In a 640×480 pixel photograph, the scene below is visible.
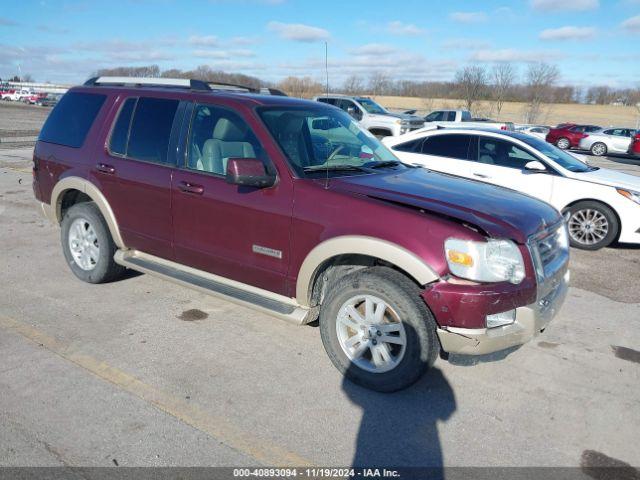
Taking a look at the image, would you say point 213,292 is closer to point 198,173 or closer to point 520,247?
point 198,173

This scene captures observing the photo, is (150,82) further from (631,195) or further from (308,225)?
(631,195)

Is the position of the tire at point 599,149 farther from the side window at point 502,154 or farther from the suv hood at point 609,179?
the side window at point 502,154

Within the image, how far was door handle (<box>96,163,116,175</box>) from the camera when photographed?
4.73 meters

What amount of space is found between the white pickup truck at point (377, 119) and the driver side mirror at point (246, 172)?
15213mm

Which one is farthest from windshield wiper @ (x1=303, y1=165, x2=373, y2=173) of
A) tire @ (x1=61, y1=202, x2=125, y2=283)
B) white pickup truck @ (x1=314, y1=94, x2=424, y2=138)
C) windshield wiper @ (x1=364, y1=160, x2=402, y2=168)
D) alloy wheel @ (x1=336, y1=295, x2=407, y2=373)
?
white pickup truck @ (x1=314, y1=94, x2=424, y2=138)

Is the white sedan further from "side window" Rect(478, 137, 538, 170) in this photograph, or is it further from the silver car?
the silver car

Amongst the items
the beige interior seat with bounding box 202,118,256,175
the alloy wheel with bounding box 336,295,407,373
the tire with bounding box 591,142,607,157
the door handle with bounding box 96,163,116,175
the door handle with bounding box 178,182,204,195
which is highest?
the beige interior seat with bounding box 202,118,256,175

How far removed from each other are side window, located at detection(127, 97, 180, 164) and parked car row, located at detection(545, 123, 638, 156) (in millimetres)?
27083

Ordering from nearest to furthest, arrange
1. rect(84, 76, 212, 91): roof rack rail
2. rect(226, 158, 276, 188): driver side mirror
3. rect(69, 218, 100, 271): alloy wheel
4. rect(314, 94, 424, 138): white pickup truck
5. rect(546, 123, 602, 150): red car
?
rect(226, 158, 276, 188): driver side mirror
rect(84, 76, 212, 91): roof rack rail
rect(69, 218, 100, 271): alloy wheel
rect(314, 94, 424, 138): white pickup truck
rect(546, 123, 602, 150): red car

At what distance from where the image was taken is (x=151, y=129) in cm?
457

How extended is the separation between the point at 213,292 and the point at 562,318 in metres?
3.22

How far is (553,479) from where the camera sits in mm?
2756

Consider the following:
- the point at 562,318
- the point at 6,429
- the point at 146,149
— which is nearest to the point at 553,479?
the point at 562,318

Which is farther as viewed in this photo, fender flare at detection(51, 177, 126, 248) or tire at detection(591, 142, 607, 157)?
tire at detection(591, 142, 607, 157)
